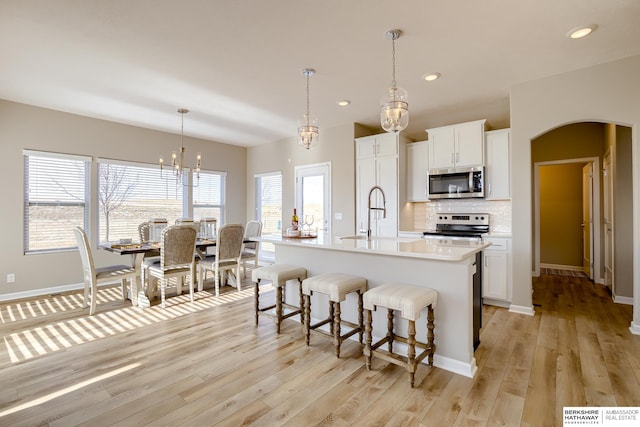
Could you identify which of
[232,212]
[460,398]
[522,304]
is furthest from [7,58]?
[522,304]

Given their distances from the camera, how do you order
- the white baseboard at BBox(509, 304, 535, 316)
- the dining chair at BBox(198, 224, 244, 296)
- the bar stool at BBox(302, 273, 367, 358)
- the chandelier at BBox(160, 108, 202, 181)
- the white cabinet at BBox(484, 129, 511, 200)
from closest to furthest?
the bar stool at BBox(302, 273, 367, 358) → the white baseboard at BBox(509, 304, 535, 316) → the white cabinet at BBox(484, 129, 511, 200) → the dining chair at BBox(198, 224, 244, 296) → the chandelier at BBox(160, 108, 202, 181)

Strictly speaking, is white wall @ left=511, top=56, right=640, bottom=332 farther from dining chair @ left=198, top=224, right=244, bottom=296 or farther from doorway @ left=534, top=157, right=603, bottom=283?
dining chair @ left=198, top=224, right=244, bottom=296

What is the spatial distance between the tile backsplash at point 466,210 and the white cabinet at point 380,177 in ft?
1.98

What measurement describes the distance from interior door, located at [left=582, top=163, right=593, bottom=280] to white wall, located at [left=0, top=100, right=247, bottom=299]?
7.09 metres

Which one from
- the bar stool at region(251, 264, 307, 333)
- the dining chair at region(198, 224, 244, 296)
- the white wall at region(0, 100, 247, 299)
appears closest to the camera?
the bar stool at region(251, 264, 307, 333)

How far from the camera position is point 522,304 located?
372 centimetres

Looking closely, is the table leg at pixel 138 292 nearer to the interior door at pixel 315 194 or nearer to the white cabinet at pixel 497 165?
the interior door at pixel 315 194

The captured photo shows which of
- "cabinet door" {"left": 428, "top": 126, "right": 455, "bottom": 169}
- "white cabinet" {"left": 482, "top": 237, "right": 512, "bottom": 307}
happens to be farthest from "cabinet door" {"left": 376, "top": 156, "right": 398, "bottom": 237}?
"white cabinet" {"left": 482, "top": 237, "right": 512, "bottom": 307}

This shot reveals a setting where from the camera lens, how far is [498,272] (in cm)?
398

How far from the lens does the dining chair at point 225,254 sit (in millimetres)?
4441

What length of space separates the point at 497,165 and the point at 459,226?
3.38ft

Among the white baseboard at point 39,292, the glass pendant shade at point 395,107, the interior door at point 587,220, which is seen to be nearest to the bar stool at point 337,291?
the glass pendant shade at point 395,107

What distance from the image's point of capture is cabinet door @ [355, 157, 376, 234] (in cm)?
519

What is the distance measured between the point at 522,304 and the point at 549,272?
3258 mm
